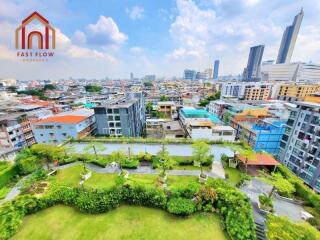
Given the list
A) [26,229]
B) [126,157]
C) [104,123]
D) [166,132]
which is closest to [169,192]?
[126,157]

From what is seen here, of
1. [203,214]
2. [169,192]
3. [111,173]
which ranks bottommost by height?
[111,173]

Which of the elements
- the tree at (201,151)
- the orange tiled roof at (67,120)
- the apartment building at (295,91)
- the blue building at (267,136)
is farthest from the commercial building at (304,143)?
the apartment building at (295,91)

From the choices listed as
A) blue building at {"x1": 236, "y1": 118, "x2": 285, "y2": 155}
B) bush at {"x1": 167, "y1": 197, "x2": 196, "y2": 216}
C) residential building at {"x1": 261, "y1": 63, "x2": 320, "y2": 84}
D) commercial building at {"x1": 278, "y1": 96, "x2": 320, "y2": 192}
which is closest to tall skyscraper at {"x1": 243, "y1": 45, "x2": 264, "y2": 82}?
residential building at {"x1": 261, "y1": 63, "x2": 320, "y2": 84}

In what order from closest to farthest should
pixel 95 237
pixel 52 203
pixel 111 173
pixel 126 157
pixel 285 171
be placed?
pixel 95 237 → pixel 52 203 → pixel 285 171 → pixel 111 173 → pixel 126 157

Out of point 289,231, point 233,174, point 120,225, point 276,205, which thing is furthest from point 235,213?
point 233,174

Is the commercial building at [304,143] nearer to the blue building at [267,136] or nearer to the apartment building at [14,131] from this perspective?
the blue building at [267,136]

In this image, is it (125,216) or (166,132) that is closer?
(125,216)

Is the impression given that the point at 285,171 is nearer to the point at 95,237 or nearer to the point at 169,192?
the point at 169,192
